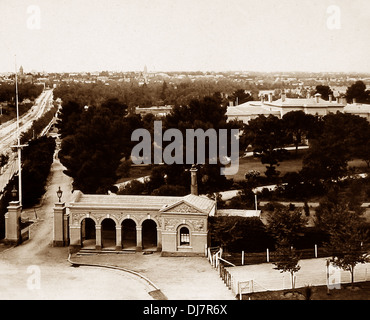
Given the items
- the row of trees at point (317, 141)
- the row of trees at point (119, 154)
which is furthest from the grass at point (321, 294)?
the row of trees at point (317, 141)

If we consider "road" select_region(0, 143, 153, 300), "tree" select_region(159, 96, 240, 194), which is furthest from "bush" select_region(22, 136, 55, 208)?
"tree" select_region(159, 96, 240, 194)

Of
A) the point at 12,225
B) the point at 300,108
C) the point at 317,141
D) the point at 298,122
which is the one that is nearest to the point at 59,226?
the point at 12,225

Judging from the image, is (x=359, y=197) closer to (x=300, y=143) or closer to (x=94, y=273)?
(x=94, y=273)

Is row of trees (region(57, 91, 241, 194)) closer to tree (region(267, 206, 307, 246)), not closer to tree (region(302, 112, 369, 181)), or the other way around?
tree (region(302, 112, 369, 181))

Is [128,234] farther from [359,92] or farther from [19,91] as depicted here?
[359,92]

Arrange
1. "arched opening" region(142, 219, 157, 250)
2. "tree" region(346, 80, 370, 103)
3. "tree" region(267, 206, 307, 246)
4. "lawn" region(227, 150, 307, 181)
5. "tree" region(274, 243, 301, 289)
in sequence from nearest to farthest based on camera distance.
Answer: "tree" region(274, 243, 301, 289) < "tree" region(267, 206, 307, 246) < "arched opening" region(142, 219, 157, 250) < "lawn" region(227, 150, 307, 181) < "tree" region(346, 80, 370, 103)
